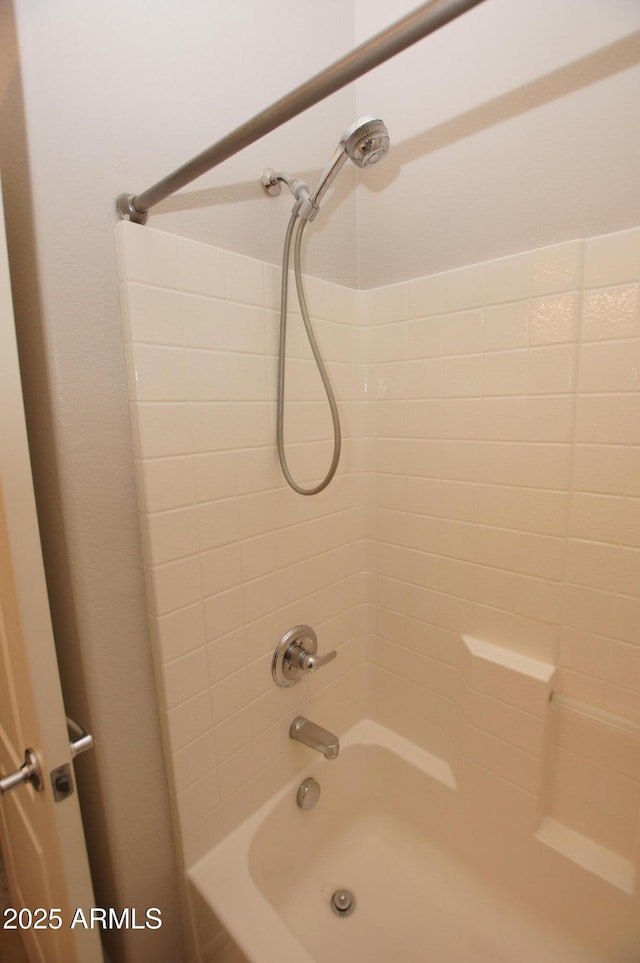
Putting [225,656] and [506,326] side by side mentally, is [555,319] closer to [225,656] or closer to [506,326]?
[506,326]

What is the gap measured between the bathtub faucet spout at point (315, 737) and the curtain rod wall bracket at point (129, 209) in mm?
1251

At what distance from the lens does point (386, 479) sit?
4.19 ft

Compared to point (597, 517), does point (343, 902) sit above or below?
below

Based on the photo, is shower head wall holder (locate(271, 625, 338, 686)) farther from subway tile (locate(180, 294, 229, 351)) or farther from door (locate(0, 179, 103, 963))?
subway tile (locate(180, 294, 229, 351))

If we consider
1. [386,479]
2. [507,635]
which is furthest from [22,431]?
[507,635]

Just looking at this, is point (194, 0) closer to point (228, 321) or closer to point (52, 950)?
point (228, 321)

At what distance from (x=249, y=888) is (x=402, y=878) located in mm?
573

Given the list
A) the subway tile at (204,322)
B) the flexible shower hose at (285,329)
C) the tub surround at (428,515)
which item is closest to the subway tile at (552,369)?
the tub surround at (428,515)

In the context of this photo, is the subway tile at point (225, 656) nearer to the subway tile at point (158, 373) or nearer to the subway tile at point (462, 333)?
the subway tile at point (158, 373)

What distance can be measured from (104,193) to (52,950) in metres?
1.50

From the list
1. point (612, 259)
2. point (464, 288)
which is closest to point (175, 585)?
point (464, 288)

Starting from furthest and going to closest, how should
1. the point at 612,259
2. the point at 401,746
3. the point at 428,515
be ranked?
1. the point at 401,746
2. the point at 428,515
3. the point at 612,259

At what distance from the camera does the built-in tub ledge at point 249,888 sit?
31.6 inches

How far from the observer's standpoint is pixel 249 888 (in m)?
0.93
